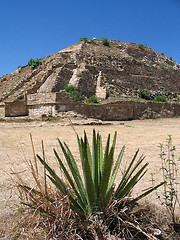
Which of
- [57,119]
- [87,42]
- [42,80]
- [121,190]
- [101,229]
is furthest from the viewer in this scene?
[87,42]

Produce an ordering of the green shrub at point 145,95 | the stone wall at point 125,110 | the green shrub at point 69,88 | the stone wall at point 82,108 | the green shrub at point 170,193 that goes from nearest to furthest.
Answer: the green shrub at point 170,193 < the stone wall at point 82,108 < the stone wall at point 125,110 < the green shrub at point 69,88 < the green shrub at point 145,95

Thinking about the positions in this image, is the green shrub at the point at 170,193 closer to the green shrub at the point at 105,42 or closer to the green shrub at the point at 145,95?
the green shrub at the point at 145,95

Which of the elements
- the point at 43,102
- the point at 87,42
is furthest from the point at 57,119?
the point at 87,42

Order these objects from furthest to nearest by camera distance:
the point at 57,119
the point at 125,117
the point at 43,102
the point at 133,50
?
the point at 133,50 → the point at 125,117 → the point at 43,102 → the point at 57,119

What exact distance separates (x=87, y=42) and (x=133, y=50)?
21.1 ft

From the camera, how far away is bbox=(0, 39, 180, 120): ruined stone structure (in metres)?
13.8

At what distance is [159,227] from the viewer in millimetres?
1896

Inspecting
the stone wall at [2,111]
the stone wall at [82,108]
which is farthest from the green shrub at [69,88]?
the stone wall at [2,111]

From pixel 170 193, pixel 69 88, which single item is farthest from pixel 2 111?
pixel 170 193

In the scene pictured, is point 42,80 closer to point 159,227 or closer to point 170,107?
point 170,107

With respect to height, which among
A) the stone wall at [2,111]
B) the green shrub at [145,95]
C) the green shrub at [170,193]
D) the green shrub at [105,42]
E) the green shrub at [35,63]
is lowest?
the green shrub at [170,193]

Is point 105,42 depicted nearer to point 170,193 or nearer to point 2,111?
Answer: point 2,111

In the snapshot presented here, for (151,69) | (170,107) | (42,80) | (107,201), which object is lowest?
(107,201)

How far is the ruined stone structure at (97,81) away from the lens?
1381 centimetres
